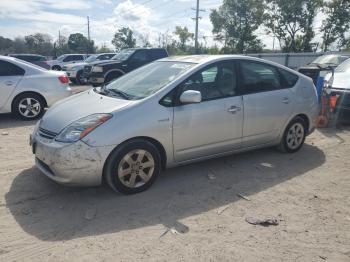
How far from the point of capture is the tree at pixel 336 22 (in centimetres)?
3888

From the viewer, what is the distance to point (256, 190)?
4.30 m

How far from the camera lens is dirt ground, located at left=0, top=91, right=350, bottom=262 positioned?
3.03 meters

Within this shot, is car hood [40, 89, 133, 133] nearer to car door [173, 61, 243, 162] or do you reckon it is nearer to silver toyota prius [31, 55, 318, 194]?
silver toyota prius [31, 55, 318, 194]

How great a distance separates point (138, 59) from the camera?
14.3 metres

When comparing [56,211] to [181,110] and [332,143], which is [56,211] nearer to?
[181,110]

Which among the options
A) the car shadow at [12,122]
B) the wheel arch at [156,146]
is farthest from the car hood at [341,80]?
the car shadow at [12,122]

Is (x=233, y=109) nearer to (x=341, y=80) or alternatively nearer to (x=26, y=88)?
(x=341, y=80)

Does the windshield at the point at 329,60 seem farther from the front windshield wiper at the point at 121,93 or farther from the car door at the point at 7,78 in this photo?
the front windshield wiper at the point at 121,93

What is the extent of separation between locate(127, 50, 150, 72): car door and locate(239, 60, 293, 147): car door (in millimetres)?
9474

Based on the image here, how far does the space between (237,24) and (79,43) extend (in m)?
36.3

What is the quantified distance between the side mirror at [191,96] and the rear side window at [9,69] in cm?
544

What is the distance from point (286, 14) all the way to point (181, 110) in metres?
43.9

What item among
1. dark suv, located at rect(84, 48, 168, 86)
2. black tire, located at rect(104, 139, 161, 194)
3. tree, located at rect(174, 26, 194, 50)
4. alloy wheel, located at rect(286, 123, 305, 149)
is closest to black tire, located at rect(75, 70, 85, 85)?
dark suv, located at rect(84, 48, 168, 86)

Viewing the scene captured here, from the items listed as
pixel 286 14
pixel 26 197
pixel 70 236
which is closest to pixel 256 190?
pixel 70 236
